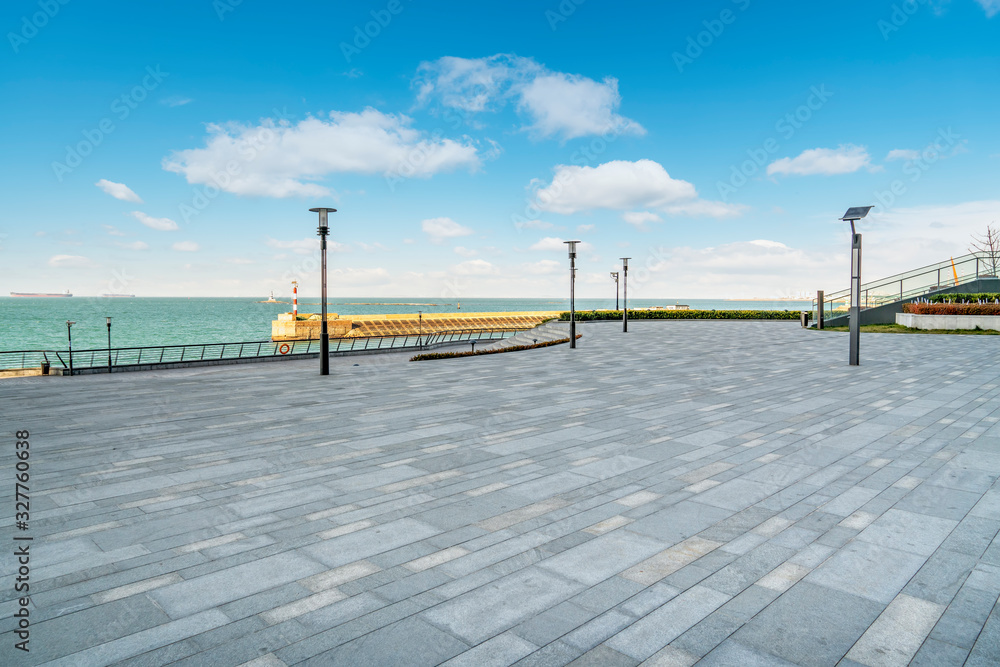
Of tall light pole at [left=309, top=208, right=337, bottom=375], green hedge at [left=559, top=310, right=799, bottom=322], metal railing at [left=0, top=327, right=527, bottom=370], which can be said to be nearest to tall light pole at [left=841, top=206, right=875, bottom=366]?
tall light pole at [left=309, top=208, right=337, bottom=375]

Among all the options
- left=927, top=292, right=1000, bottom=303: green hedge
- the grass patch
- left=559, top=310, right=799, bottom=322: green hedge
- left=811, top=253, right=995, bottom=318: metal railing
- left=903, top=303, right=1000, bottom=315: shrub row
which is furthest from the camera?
left=559, top=310, right=799, bottom=322: green hedge

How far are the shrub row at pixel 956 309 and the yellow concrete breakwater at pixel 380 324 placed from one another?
31.4 meters

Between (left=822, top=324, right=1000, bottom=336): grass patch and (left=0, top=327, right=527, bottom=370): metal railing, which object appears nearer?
(left=0, top=327, right=527, bottom=370): metal railing

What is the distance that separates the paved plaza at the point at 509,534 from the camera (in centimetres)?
330

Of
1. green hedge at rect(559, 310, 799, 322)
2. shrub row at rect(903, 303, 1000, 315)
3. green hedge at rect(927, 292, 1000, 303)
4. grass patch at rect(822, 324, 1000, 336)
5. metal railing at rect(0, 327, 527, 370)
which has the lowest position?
metal railing at rect(0, 327, 527, 370)

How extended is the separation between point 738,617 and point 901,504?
3042 millimetres

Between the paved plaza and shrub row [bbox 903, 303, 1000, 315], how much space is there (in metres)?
Result: 24.9

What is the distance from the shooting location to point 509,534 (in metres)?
4.75

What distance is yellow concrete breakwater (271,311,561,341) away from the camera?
2468 inches

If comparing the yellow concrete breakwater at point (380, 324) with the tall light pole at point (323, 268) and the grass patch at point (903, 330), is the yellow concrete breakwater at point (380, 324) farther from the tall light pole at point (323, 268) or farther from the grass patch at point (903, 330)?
the tall light pole at point (323, 268)

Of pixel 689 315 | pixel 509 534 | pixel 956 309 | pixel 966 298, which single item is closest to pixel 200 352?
pixel 689 315

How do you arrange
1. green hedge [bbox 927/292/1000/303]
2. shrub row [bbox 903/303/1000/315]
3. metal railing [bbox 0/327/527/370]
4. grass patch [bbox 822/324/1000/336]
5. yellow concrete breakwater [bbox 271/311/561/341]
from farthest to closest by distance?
yellow concrete breakwater [bbox 271/311/561/341] → green hedge [bbox 927/292/1000/303] → shrub row [bbox 903/303/1000/315] → grass patch [bbox 822/324/1000/336] → metal railing [bbox 0/327/527/370]

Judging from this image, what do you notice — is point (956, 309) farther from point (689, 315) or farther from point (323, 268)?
point (323, 268)

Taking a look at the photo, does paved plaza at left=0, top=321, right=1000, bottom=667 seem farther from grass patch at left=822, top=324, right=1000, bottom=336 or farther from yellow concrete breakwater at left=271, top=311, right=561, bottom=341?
yellow concrete breakwater at left=271, top=311, right=561, bottom=341
